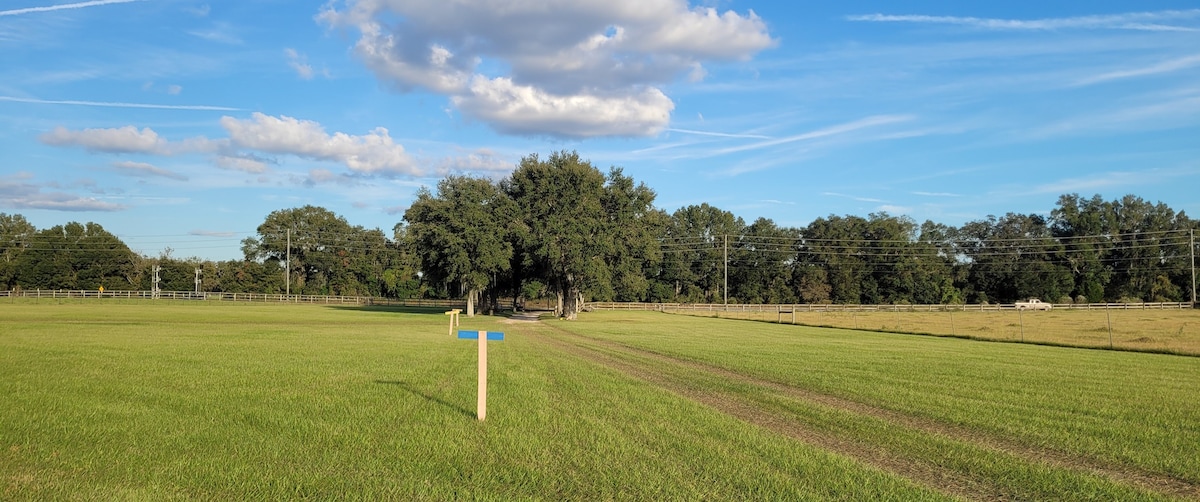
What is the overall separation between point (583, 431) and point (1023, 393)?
842cm

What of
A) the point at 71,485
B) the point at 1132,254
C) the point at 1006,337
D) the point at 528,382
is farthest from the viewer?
the point at 1132,254

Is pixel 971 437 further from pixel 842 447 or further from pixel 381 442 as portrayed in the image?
pixel 381 442

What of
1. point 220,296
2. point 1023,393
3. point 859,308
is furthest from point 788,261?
point 1023,393

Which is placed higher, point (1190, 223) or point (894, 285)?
point (1190, 223)

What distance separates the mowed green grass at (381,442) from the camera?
607 cm

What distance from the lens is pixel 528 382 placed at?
13.3 metres

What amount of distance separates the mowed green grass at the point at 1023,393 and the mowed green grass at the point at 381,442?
5.73 ft

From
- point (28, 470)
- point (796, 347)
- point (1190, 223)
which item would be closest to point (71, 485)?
point (28, 470)

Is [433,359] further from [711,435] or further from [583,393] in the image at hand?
[711,435]

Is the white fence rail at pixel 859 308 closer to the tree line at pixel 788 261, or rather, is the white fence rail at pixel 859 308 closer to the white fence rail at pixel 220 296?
the tree line at pixel 788 261

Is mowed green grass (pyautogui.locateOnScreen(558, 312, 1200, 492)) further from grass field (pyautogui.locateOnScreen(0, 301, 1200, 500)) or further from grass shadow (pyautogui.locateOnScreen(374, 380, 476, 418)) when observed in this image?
grass shadow (pyautogui.locateOnScreen(374, 380, 476, 418))

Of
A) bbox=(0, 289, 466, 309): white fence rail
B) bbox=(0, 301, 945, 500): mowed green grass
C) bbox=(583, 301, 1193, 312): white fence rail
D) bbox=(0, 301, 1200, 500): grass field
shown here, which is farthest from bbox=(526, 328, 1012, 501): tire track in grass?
bbox=(0, 289, 466, 309): white fence rail

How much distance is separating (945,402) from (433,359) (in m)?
11.3

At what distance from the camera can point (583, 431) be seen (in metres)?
8.56
